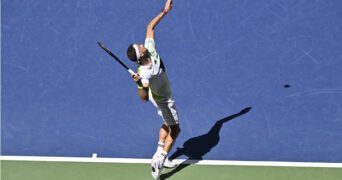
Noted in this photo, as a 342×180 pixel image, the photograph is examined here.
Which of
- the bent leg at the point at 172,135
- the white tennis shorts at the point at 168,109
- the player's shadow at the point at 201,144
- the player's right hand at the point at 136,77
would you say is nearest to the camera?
the player's right hand at the point at 136,77

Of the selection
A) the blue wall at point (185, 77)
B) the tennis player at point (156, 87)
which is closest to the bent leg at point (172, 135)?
the tennis player at point (156, 87)

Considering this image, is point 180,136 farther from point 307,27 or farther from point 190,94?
point 307,27

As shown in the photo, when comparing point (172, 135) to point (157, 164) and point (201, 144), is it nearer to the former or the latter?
point (157, 164)

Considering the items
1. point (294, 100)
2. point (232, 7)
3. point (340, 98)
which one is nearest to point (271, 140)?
point (294, 100)

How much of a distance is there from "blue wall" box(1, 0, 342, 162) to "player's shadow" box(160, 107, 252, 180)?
3 cm

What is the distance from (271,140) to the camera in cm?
475

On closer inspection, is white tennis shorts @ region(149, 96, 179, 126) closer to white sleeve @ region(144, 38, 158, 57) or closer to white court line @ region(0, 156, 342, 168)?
white sleeve @ region(144, 38, 158, 57)

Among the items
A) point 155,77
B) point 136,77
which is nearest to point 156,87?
point 155,77

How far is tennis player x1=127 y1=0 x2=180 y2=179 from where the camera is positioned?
3.82 meters

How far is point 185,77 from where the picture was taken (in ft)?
16.4

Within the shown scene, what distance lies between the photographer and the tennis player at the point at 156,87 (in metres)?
3.82

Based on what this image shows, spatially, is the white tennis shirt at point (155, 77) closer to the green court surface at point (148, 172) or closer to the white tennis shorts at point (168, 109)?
the white tennis shorts at point (168, 109)

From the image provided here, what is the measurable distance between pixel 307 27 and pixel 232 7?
2.98 ft

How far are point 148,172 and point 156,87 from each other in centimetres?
101
